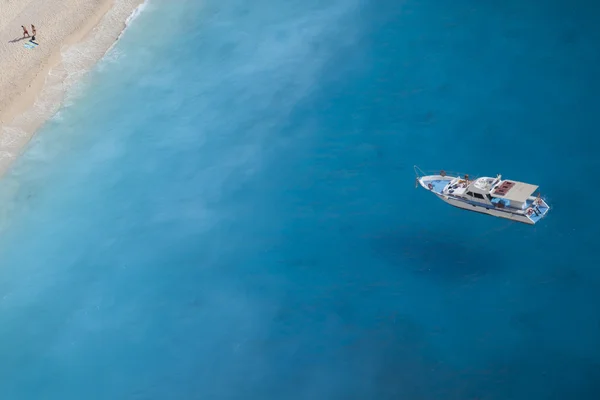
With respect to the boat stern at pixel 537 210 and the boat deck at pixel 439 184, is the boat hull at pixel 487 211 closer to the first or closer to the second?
the boat stern at pixel 537 210

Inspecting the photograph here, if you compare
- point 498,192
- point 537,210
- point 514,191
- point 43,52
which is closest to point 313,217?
point 498,192

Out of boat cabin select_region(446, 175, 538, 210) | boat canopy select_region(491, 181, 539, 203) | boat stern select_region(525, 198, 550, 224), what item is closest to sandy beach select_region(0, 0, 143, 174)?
boat cabin select_region(446, 175, 538, 210)

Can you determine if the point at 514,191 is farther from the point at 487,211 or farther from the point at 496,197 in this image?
the point at 487,211

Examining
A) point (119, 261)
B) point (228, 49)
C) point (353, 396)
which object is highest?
point (228, 49)

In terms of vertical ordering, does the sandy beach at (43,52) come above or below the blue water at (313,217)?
above

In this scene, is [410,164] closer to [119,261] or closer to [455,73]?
[455,73]

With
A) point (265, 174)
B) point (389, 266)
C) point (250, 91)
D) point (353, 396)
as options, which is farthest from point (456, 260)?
point (250, 91)

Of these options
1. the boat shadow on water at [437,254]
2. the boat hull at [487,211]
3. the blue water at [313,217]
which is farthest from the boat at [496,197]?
the boat shadow on water at [437,254]
